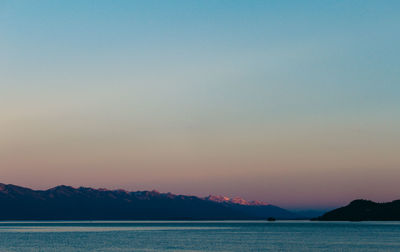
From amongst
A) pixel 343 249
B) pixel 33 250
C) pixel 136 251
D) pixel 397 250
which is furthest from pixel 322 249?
pixel 33 250

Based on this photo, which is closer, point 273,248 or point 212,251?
point 212,251

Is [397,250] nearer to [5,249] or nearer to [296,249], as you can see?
[296,249]

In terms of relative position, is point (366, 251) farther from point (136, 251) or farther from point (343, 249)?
point (136, 251)

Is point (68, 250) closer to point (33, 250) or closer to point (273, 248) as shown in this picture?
point (33, 250)

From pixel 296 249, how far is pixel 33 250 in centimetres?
7082

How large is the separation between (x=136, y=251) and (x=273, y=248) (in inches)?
1500

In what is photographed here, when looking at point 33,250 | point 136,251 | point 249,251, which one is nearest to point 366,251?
point 249,251

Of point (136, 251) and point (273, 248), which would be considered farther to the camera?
point (273, 248)

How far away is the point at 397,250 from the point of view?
139375 millimetres

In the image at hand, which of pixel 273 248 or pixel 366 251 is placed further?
pixel 273 248

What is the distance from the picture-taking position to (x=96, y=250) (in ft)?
460

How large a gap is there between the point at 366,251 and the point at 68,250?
78.2 m

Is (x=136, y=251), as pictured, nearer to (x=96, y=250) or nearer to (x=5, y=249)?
(x=96, y=250)

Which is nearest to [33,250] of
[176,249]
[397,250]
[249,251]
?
[176,249]
